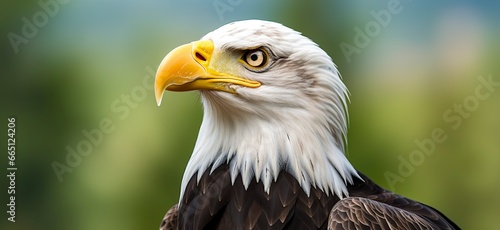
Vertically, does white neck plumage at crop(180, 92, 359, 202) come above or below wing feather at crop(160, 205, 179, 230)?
above

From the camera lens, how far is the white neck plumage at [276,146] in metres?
2.24

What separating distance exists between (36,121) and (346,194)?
8.26ft

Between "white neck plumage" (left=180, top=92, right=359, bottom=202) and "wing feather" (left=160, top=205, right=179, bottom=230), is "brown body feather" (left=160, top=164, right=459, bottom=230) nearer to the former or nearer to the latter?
"white neck plumage" (left=180, top=92, right=359, bottom=202)

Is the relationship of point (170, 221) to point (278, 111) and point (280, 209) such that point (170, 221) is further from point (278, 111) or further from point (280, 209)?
point (278, 111)

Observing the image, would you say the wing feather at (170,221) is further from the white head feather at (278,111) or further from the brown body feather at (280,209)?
the white head feather at (278,111)

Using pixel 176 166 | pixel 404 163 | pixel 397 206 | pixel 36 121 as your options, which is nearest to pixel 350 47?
pixel 404 163

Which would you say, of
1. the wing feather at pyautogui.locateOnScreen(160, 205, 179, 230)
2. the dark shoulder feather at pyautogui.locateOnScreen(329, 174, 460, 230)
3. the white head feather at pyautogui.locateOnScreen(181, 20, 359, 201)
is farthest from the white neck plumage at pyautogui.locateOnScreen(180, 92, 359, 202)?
the wing feather at pyautogui.locateOnScreen(160, 205, 179, 230)

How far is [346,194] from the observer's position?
7.59ft

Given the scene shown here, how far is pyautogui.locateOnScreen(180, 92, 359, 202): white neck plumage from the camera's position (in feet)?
7.36

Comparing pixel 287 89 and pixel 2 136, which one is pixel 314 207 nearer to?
pixel 287 89

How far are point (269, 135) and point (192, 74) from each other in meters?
0.32

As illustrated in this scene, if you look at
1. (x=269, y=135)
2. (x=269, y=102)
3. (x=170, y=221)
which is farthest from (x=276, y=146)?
(x=170, y=221)

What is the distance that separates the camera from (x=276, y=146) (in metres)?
2.24

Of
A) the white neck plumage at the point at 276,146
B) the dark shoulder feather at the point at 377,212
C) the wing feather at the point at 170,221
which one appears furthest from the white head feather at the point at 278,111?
the wing feather at the point at 170,221
